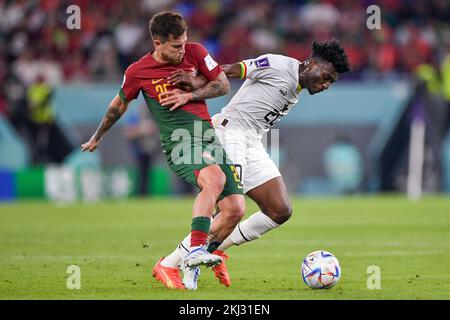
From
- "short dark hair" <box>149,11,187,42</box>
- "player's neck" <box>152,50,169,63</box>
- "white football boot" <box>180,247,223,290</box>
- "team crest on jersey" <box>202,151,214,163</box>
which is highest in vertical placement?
"short dark hair" <box>149,11,187,42</box>

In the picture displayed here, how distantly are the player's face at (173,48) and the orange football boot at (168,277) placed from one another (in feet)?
5.41

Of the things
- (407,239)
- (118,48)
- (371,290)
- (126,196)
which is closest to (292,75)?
(371,290)

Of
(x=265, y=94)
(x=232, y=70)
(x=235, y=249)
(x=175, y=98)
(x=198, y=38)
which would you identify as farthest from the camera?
(x=198, y=38)

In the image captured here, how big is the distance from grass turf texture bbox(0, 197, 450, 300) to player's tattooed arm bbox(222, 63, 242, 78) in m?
1.72

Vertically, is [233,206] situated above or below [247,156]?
below

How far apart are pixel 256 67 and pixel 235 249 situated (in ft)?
11.6

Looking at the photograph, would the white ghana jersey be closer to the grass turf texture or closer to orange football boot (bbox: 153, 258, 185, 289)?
the grass turf texture

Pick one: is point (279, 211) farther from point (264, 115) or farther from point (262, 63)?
point (262, 63)

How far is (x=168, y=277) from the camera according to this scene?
8.05m

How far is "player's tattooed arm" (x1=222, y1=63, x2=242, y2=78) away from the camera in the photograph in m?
8.44

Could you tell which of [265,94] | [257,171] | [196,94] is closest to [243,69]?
[265,94]

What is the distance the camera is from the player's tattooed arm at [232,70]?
8.44m

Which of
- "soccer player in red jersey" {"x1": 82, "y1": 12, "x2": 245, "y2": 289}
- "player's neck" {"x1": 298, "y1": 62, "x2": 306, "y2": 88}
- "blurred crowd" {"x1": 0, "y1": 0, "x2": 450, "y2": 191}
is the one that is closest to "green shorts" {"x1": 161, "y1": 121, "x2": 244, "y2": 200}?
"soccer player in red jersey" {"x1": 82, "y1": 12, "x2": 245, "y2": 289}

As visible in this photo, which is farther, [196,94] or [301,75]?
[301,75]
